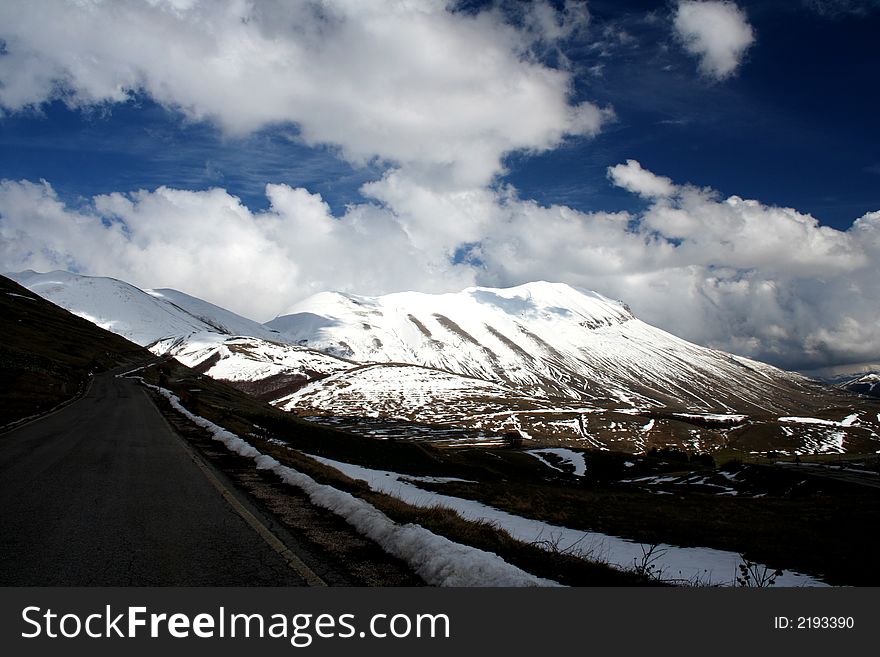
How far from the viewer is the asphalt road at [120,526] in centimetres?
715

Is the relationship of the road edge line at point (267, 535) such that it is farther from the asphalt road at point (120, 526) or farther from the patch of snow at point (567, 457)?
the patch of snow at point (567, 457)

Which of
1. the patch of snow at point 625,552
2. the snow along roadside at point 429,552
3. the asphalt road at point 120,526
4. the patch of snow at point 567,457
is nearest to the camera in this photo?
the asphalt road at point 120,526

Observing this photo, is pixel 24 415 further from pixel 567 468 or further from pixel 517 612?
pixel 567 468

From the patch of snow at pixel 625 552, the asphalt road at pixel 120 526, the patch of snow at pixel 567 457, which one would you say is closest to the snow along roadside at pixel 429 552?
the asphalt road at pixel 120 526

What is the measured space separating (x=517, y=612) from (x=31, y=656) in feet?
17.9

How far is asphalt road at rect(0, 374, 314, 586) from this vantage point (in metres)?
7.15

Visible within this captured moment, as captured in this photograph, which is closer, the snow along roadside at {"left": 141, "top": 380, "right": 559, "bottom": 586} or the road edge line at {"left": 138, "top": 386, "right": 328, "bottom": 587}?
the road edge line at {"left": 138, "top": 386, "right": 328, "bottom": 587}

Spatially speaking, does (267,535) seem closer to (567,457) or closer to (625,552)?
(625,552)

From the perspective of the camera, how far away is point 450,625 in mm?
6195

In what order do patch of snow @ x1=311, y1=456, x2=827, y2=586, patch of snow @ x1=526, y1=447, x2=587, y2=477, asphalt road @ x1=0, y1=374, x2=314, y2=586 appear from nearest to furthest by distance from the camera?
asphalt road @ x1=0, y1=374, x2=314, y2=586
patch of snow @ x1=311, y1=456, x2=827, y2=586
patch of snow @ x1=526, y1=447, x2=587, y2=477

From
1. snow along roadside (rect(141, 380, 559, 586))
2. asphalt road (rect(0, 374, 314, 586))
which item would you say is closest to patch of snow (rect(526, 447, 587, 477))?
asphalt road (rect(0, 374, 314, 586))

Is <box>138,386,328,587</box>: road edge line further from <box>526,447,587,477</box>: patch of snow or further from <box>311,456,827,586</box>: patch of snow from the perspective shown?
<box>526,447,587,477</box>: patch of snow

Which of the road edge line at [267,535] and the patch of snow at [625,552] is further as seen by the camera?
the patch of snow at [625,552]

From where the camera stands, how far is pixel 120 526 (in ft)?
31.6
